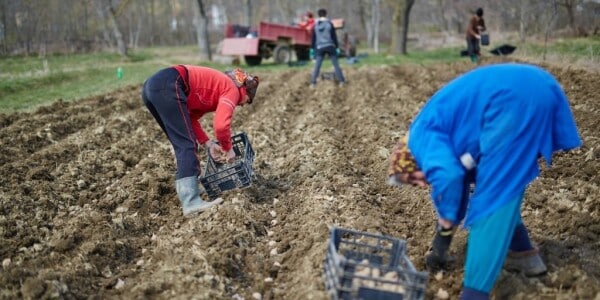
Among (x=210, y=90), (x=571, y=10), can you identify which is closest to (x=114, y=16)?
(x=571, y=10)

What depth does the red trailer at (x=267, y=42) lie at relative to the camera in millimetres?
19484

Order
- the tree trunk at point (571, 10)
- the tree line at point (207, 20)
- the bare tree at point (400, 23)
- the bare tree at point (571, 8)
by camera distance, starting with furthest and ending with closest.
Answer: the bare tree at point (400, 23), the tree line at point (207, 20), the tree trunk at point (571, 10), the bare tree at point (571, 8)

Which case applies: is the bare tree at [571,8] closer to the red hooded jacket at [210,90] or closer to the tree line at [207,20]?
the tree line at [207,20]

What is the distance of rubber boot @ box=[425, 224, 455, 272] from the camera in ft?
10.4

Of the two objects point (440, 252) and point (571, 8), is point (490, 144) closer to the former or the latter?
point (440, 252)

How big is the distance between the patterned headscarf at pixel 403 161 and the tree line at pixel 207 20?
9729mm

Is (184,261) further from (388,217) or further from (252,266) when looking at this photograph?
(388,217)

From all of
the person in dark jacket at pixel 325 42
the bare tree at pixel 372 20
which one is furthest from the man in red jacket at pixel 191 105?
the bare tree at pixel 372 20

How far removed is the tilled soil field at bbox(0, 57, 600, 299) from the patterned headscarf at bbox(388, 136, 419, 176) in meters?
0.91

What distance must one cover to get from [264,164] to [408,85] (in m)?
6.62

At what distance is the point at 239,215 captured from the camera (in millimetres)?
4402


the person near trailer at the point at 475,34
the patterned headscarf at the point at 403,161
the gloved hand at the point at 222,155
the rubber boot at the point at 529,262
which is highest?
the person near trailer at the point at 475,34

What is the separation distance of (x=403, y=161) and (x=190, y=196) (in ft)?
7.32

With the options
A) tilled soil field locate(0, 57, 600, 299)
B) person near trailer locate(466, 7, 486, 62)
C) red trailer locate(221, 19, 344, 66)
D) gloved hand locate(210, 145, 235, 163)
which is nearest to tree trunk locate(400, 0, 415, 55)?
red trailer locate(221, 19, 344, 66)
